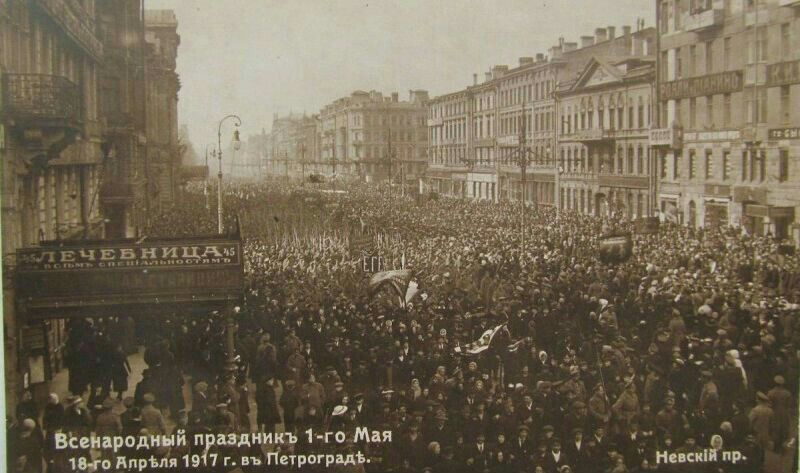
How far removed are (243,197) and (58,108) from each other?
320 centimetres

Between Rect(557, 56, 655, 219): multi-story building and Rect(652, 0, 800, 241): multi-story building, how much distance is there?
771 millimetres

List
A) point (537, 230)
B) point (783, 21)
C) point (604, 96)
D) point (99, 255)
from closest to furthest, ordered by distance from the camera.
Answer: point (99, 255) < point (783, 21) < point (537, 230) < point (604, 96)

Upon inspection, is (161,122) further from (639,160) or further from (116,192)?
(639,160)

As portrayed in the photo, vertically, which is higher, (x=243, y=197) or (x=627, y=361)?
(x=243, y=197)

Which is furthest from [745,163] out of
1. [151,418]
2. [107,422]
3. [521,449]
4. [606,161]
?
[107,422]

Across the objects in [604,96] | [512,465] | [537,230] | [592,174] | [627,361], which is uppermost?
[604,96]

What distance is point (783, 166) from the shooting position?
12.6 meters

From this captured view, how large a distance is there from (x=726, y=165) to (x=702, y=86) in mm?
1412

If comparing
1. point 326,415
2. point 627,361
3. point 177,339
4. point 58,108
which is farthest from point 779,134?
point 58,108

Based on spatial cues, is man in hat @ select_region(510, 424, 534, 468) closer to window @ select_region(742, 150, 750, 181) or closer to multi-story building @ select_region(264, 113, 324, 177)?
multi-story building @ select_region(264, 113, 324, 177)

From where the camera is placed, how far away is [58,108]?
398 inches

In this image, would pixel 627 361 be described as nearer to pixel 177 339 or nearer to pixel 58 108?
pixel 177 339

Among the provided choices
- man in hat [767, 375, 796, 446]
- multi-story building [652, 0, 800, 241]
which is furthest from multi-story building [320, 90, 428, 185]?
man in hat [767, 375, 796, 446]

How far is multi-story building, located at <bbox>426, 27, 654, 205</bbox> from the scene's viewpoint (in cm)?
1553
